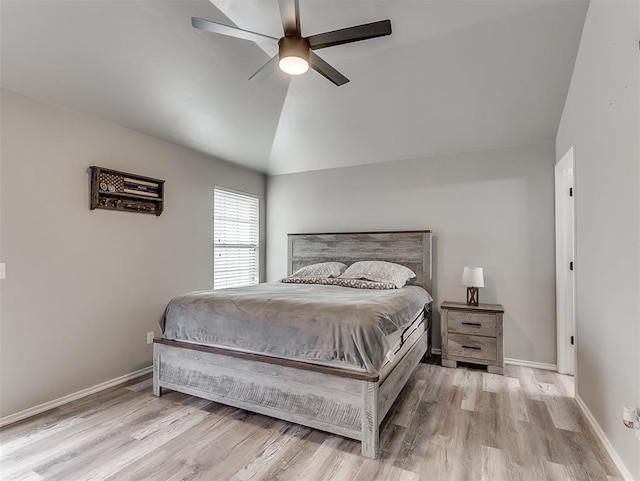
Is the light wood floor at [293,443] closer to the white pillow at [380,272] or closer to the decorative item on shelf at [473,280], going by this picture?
the decorative item on shelf at [473,280]

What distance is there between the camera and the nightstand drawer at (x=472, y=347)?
10.9ft

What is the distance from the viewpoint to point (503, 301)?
369 cm

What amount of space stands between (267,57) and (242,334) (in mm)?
2370

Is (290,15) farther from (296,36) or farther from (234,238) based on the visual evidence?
(234,238)

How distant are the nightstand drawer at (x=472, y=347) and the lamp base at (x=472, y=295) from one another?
388mm

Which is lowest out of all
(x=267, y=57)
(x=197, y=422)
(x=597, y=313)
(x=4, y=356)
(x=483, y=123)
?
(x=197, y=422)

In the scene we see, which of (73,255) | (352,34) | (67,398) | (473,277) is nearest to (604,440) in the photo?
(473,277)

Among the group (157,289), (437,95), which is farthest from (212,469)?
(437,95)

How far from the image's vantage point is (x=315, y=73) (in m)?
3.14

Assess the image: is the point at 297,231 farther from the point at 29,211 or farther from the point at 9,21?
the point at 9,21

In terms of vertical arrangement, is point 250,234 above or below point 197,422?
above

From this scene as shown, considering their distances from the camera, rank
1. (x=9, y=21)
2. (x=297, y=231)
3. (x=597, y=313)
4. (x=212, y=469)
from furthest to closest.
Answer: (x=297, y=231), (x=597, y=313), (x=9, y=21), (x=212, y=469)

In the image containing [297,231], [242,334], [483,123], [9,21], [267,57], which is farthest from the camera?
[297,231]

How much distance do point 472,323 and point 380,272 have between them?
1051mm
